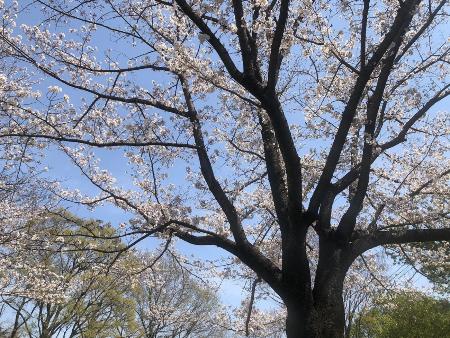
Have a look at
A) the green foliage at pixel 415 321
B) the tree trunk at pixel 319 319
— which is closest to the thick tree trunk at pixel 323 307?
the tree trunk at pixel 319 319

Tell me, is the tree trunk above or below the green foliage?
below

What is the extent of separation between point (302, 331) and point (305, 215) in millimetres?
1155

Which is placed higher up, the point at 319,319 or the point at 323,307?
the point at 323,307

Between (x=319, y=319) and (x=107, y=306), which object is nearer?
(x=319, y=319)

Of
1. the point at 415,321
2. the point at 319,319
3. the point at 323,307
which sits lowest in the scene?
the point at 319,319

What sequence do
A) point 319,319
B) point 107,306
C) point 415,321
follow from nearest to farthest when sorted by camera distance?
point 319,319, point 415,321, point 107,306

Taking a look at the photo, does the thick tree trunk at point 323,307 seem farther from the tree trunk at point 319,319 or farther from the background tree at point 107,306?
the background tree at point 107,306

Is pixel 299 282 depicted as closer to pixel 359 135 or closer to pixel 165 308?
pixel 359 135

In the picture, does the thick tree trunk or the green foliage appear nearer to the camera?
the thick tree trunk

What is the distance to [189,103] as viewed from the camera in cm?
660

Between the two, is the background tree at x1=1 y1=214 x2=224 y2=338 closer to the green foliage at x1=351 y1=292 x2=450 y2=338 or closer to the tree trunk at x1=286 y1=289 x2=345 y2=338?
the green foliage at x1=351 y1=292 x2=450 y2=338

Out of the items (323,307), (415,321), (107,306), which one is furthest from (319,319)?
(107,306)

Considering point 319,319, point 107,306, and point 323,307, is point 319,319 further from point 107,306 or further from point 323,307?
point 107,306

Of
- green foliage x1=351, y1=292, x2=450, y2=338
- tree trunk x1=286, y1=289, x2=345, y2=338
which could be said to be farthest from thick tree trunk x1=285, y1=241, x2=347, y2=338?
green foliage x1=351, y1=292, x2=450, y2=338
